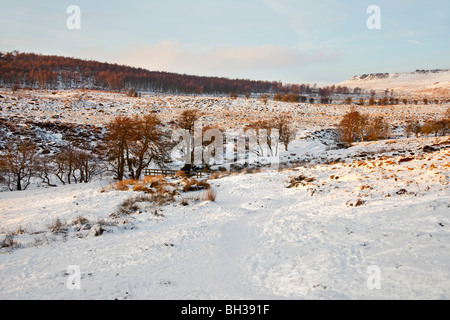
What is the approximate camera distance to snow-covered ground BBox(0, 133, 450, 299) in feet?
14.1

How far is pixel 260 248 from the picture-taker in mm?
6391

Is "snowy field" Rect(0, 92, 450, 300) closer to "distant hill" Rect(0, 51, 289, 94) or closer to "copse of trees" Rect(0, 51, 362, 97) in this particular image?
"copse of trees" Rect(0, 51, 362, 97)

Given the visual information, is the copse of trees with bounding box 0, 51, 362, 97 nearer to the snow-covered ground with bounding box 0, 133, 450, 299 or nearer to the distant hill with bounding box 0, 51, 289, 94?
the distant hill with bounding box 0, 51, 289, 94

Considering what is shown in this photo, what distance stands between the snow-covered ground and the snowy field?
1.2 inches

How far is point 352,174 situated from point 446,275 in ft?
27.7

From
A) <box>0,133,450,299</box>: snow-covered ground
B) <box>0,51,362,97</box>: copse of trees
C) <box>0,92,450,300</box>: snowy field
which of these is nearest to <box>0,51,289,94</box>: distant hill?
<box>0,51,362,97</box>: copse of trees

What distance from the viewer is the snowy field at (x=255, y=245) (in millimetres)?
4320

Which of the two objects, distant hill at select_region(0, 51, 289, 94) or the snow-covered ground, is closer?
the snow-covered ground

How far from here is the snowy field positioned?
4.32m

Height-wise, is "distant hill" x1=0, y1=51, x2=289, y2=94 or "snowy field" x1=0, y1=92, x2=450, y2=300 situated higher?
"distant hill" x1=0, y1=51, x2=289, y2=94

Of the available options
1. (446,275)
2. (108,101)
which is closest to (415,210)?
(446,275)

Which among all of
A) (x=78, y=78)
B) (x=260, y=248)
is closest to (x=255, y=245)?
(x=260, y=248)

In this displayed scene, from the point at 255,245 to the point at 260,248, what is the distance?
0.86ft
